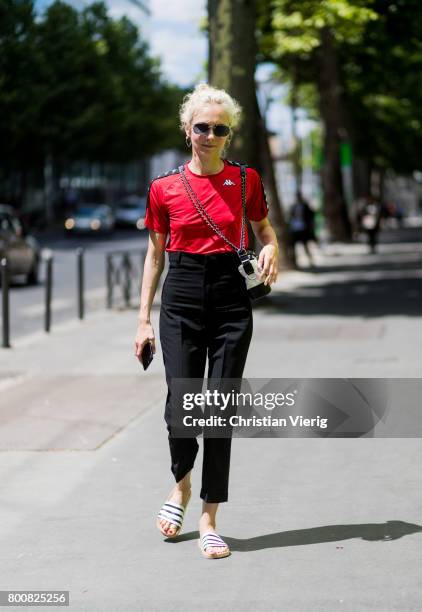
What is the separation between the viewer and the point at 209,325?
17.7ft

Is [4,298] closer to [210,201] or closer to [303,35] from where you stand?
[210,201]

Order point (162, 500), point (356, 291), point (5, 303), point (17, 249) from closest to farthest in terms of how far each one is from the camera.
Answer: point (162, 500)
point (5, 303)
point (356, 291)
point (17, 249)

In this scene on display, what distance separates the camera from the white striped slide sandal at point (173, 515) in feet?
18.1

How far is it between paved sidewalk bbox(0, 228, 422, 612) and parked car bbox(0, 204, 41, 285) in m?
13.1

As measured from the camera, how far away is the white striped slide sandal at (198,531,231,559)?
521 cm

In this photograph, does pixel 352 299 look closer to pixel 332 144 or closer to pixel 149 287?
pixel 149 287

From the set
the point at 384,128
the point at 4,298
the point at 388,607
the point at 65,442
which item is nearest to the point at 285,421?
the point at 388,607

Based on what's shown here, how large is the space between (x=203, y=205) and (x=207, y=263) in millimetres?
237

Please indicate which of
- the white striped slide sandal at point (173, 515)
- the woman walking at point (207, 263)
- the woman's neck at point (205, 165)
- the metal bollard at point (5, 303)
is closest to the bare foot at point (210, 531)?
the woman walking at point (207, 263)

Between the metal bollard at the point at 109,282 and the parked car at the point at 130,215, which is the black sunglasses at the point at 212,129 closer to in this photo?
the metal bollard at the point at 109,282

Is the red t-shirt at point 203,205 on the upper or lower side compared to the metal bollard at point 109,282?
upper

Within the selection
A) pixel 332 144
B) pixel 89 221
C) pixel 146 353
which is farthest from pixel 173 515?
pixel 89 221

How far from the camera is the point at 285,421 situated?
20.0 feet

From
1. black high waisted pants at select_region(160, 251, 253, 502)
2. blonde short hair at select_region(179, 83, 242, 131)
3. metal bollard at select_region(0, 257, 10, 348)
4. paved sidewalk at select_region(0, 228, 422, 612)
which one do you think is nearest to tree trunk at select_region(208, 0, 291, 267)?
metal bollard at select_region(0, 257, 10, 348)
